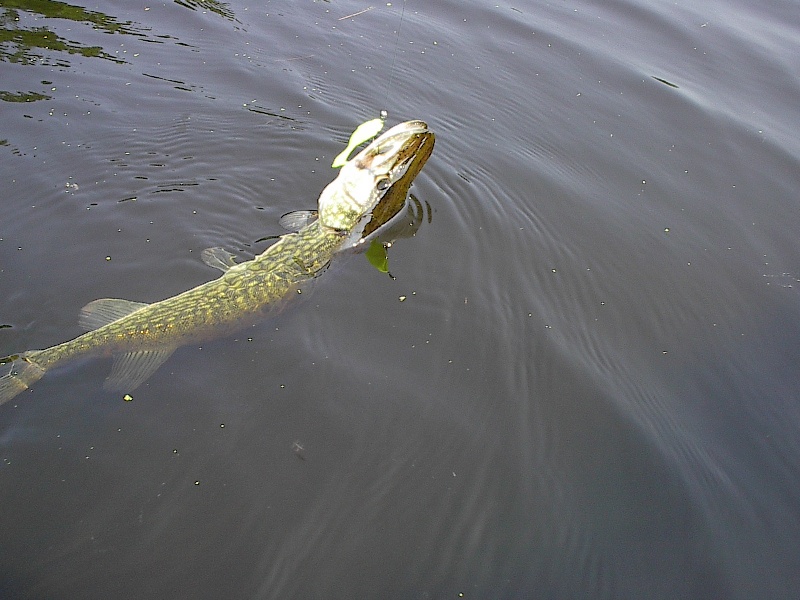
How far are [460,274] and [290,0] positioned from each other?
4.82 metres

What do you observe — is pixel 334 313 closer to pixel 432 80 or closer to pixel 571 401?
pixel 571 401

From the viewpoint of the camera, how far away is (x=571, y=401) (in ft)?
12.1

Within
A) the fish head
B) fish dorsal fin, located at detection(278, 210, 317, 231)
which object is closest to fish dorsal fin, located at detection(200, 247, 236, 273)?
fish dorsal fin, located at detection(278, 210, 317, 231)

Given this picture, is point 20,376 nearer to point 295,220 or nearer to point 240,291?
point 240,291

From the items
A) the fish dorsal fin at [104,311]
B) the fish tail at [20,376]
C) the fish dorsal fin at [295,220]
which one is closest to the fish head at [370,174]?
the fish dorsal fin at [295,220]

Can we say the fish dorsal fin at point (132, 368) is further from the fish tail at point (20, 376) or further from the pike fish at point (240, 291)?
the fish tail at point (20, 376)

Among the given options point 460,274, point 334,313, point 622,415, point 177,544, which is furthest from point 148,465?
point 622,415

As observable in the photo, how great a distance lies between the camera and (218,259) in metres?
3.97

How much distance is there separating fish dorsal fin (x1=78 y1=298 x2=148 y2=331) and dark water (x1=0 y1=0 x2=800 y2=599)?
0.51ft

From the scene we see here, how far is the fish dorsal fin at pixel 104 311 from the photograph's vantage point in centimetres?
348

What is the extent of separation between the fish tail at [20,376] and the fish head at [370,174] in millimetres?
1960

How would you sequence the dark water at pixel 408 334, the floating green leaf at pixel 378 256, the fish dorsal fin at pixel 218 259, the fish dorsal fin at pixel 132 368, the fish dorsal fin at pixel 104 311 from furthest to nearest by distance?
the floating green leaf at pixel 378 256 → the fish dorsal fin at pixel 218 259 → the fish dorsal fin at pixel 104 311 → the fish dorsal fin at pixel 132 368 → the dark water at pixel 408 334

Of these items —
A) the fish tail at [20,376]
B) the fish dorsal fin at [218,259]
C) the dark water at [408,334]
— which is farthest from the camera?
the fish dorsal fin at [218,259]

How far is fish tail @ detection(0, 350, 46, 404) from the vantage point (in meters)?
3.13
